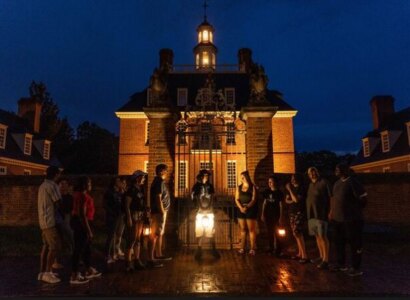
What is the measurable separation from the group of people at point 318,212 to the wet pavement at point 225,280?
0.41m

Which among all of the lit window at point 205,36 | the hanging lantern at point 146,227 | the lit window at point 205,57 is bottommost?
the hanging lantern at point 146,227

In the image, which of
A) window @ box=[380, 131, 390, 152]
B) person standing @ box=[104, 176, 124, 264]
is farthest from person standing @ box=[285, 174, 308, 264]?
window @ box=[380, 131, 390, 152]

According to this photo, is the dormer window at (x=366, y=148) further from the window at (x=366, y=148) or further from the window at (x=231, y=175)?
the window at (x=231, y=175)

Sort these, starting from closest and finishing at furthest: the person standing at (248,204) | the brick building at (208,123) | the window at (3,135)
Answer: the person standing at (248,204) → the brick building at (208,123) → the window at (3,135)

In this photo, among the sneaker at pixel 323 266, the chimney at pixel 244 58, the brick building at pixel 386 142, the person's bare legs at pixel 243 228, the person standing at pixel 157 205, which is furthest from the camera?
the chimney at pixel 244 58

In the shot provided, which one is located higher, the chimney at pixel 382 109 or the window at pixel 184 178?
the chimney at pixel 382 109

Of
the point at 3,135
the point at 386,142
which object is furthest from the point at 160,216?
the point at 386,142

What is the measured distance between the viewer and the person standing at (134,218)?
594cm

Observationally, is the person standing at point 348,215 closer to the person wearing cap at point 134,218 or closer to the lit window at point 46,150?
the person wearing cap at point 134,218

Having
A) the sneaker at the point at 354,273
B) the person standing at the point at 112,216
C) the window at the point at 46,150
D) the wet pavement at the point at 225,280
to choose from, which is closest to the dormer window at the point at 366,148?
the wet pavement at the point at 225,280

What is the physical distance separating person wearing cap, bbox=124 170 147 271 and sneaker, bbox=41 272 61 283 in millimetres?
1271

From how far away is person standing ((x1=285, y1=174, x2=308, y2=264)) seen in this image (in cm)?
667

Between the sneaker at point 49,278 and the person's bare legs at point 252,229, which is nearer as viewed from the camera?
the sneaker at point 49,278

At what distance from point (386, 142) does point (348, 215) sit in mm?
26637
